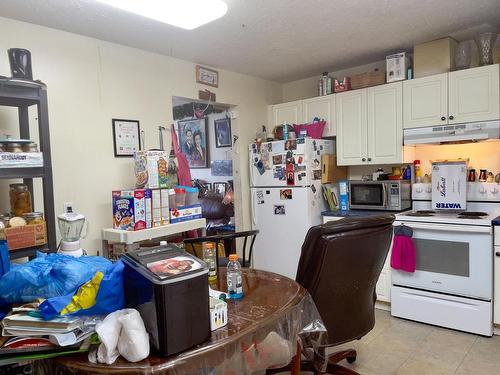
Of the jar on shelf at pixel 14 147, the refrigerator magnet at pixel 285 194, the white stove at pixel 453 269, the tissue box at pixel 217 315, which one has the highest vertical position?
the jar on shelf at pixel 14 147

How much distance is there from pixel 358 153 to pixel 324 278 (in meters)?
2.29

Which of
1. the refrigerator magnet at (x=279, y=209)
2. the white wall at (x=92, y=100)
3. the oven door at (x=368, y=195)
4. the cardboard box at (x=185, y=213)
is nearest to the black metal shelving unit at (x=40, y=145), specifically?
the white wall at (x=92, y=100)

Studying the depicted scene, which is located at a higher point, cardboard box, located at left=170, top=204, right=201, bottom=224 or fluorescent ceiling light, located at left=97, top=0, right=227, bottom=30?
fluorescent ceiling light, located at left=97, top=0, right=227, bottom=30

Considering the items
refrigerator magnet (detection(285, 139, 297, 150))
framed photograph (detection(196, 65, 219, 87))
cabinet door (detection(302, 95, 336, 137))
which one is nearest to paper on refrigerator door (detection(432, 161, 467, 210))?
cabinet door (detection(302, 95, 336, 137))

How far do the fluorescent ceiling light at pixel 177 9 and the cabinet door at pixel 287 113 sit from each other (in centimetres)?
225

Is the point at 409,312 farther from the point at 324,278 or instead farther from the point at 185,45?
the point at 185,45

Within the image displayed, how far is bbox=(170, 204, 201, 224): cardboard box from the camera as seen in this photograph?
2.84 m

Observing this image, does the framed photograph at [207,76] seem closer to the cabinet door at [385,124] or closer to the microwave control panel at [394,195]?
the cabinet door at [385,124]

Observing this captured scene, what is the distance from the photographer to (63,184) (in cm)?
270

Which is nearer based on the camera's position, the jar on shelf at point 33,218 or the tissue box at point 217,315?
the tissue box at point 217,315

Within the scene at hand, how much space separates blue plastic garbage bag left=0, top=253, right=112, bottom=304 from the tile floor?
1.95m

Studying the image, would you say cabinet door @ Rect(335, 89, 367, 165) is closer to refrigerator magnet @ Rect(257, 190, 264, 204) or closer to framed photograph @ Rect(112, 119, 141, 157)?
refrigerator magnet @ Rect(257, 190, 264, 204)

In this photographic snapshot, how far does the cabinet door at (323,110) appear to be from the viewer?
3869 millimetres

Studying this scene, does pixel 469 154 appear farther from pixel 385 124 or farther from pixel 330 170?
pixel 330 170
